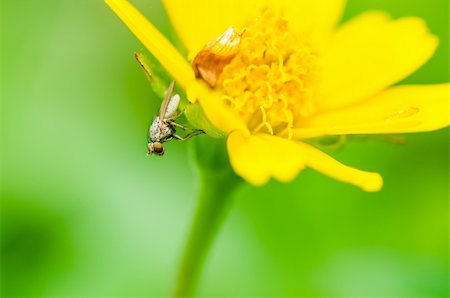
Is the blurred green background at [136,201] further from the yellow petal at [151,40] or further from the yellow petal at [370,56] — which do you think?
the yellow petal at [151,40]

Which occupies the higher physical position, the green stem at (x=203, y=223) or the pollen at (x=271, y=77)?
the pollen at (x=271, y=77)

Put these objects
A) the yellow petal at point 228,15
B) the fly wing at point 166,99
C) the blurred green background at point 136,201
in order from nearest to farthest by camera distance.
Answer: the fly wing at point 166,99 → the yellow petal at point 228,15 → the blurred green background at point 136,201

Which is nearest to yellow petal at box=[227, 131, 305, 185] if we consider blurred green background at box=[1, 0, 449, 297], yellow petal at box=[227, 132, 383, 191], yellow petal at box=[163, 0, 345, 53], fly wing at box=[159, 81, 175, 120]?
yellow petal at box=[227, 132, 383, 191]

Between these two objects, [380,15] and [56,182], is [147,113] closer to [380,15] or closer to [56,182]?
[56,182]

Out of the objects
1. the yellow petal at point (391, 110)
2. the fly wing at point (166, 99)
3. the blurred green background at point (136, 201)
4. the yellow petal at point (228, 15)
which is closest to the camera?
the fly wing at point (166, 99)

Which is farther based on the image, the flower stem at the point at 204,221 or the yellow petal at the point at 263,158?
the flower stem at the point at 204,221

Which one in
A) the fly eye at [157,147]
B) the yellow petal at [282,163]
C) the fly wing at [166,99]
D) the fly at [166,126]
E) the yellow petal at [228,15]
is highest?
the yellow petal at [228,15]

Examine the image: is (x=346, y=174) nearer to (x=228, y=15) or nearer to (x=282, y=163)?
(x=282, y=163)

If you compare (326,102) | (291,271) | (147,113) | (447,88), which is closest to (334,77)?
(326,102)

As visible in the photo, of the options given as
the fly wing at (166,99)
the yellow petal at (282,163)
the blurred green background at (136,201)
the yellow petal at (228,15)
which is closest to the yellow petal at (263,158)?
the yellow petal at (282,163)
